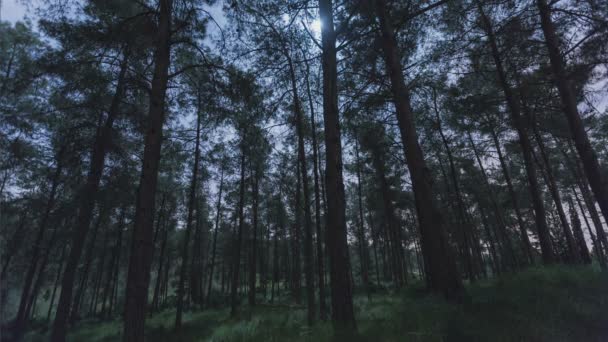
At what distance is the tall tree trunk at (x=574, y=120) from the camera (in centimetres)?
645

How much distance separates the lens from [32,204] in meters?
12.6

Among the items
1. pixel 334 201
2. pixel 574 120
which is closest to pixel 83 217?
pixel 334 201

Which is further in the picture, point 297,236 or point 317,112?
point 297,236

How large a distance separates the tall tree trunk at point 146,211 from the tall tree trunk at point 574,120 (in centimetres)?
993

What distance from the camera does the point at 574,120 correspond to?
22.3ft

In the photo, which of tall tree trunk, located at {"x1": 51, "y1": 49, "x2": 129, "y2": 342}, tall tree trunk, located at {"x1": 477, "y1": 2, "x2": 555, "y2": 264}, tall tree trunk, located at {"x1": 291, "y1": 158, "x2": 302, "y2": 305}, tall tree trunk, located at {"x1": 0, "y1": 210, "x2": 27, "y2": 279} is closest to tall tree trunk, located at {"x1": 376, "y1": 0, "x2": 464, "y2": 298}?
tall tree trunk, located at {"x1": 477, "y1": 2, "x2": 555, "y2": 264}

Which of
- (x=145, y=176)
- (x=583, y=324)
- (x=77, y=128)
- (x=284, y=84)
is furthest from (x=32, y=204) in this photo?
(x=583, y=324)

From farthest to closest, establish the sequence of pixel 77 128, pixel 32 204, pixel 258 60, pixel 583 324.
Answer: pixel 32 204
pixel 77 128
pixel 258 60
pixel 583 324

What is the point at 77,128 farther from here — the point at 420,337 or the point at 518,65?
the point at 518,65

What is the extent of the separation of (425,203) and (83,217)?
10.6 m

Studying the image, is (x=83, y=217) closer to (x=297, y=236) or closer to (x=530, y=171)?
(x=297, y=236)

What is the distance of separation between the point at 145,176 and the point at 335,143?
3595 mm

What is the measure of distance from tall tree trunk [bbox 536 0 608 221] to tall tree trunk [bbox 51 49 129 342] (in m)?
12.4

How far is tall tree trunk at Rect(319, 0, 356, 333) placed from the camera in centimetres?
413
